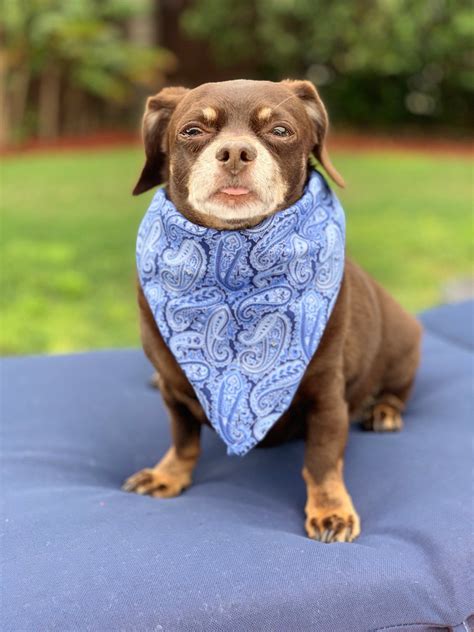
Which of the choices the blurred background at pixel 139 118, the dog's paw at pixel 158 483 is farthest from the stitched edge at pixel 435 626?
the blurred background at pixel 139 118

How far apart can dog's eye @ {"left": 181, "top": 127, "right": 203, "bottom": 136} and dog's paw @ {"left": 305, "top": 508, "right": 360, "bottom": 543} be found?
1050 mm

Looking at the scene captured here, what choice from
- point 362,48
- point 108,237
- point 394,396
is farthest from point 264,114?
point 362,48

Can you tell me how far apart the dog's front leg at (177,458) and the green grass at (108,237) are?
2.55m

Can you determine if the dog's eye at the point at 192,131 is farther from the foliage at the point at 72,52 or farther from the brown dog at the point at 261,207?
the foliage at the point at 72,52

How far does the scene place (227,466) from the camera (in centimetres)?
242

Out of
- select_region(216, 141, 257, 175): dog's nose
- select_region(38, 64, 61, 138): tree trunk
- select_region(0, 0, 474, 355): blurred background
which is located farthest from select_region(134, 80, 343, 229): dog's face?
select_region(38, 64, 61, 138): tree trunk

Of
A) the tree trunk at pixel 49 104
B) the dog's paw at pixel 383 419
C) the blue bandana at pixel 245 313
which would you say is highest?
the blue bandana at pixel 245 313

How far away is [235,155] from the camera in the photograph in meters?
1.84

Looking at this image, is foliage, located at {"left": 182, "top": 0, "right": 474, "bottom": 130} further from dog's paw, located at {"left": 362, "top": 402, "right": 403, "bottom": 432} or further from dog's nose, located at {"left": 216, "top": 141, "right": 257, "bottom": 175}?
dog's nose, located at {"left": 216, "top": 141, "right": 257, "bottom": 175}

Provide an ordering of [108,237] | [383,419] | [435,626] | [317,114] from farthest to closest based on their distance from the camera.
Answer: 1. [108,237]
2. [383,419]
3. [317,114]
4. [435,626]

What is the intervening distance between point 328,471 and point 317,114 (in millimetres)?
1016

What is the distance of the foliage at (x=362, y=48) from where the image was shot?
10086 mm

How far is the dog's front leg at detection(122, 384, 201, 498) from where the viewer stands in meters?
2.29

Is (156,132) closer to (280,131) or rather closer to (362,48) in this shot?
(280,131)
